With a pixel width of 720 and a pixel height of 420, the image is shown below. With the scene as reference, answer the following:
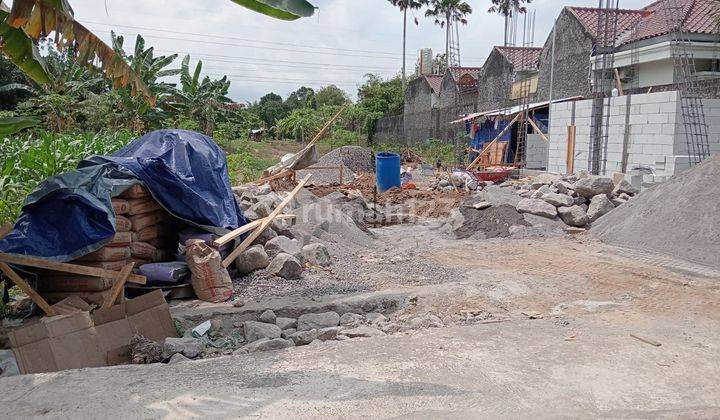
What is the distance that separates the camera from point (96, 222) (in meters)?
5.57

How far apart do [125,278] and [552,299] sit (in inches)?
177

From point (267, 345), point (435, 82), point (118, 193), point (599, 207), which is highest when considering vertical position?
point (435, 82)

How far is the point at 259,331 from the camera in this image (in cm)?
520

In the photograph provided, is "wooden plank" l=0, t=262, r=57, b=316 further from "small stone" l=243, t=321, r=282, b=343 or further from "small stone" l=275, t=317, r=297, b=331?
"small stone" l=275, t=317, r=297, b=331

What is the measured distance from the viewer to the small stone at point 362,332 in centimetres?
487

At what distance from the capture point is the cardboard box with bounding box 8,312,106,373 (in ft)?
14.8

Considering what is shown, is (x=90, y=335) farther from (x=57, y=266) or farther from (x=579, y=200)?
(x=579, y=200)

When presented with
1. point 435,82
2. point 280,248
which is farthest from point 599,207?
point 435,82

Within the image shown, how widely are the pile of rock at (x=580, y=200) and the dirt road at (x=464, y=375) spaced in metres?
4.40

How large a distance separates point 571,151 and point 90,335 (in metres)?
13.7

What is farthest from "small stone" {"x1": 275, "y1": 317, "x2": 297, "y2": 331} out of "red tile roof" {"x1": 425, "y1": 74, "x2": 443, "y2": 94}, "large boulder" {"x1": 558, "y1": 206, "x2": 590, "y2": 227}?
"red tile roof" {"x1": 425, "y1": 74, "x2": 443, "y2": 94}

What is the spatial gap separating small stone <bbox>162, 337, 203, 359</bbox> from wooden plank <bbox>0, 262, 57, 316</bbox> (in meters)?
1.27

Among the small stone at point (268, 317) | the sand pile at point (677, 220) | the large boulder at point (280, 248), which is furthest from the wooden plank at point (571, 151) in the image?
the small stone at point (268, 317)

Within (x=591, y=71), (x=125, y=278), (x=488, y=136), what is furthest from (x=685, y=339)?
(x=488, y=136)
